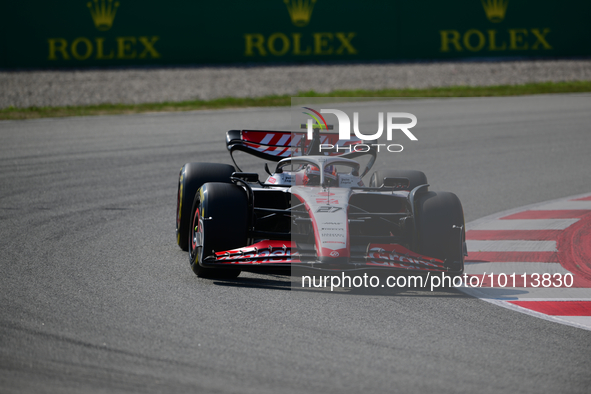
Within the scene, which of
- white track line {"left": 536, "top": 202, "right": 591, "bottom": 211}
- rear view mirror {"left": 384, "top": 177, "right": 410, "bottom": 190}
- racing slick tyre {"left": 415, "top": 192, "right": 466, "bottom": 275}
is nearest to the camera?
racing slick tyre {"left": 415, "top": 192, "right": 466, "bottom": 275}

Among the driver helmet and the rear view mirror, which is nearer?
the rear view mirror

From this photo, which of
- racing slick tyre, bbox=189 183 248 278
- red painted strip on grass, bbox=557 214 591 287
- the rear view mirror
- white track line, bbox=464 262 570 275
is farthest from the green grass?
white track line, bbox=464 262 570 275

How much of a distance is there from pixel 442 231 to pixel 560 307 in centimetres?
96

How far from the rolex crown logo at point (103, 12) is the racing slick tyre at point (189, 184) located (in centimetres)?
1325

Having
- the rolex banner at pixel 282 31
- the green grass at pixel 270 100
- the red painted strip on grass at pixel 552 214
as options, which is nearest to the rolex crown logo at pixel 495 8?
the rolex banner at pixel 282 31

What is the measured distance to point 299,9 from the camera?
63.9 ft

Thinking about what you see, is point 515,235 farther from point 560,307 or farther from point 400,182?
point 560,307

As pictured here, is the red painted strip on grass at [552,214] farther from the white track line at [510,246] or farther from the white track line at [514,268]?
the white track line at [514,268]

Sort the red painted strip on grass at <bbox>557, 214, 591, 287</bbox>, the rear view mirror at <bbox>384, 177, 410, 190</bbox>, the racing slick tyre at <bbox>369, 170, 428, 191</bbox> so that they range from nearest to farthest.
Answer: the rear view mirror at <bbox>384, 177, 410, 190</bbox>
the red painted strip on grass at <bbox>557, 214, 591, 287</bbox>
the racing slick tyre at <bbox>369, 170, 428, 191</bbox>

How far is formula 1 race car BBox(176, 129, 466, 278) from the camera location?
5.20 metres

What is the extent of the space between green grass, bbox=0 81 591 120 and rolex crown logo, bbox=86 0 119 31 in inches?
158

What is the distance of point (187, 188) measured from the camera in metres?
6.52

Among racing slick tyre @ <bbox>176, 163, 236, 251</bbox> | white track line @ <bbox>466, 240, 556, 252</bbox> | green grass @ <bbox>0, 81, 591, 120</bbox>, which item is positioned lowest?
white track line @ <bbox>466, 240, 556, 252</bbox>

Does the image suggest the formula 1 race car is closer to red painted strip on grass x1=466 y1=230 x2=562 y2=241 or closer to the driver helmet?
the driver helmet
